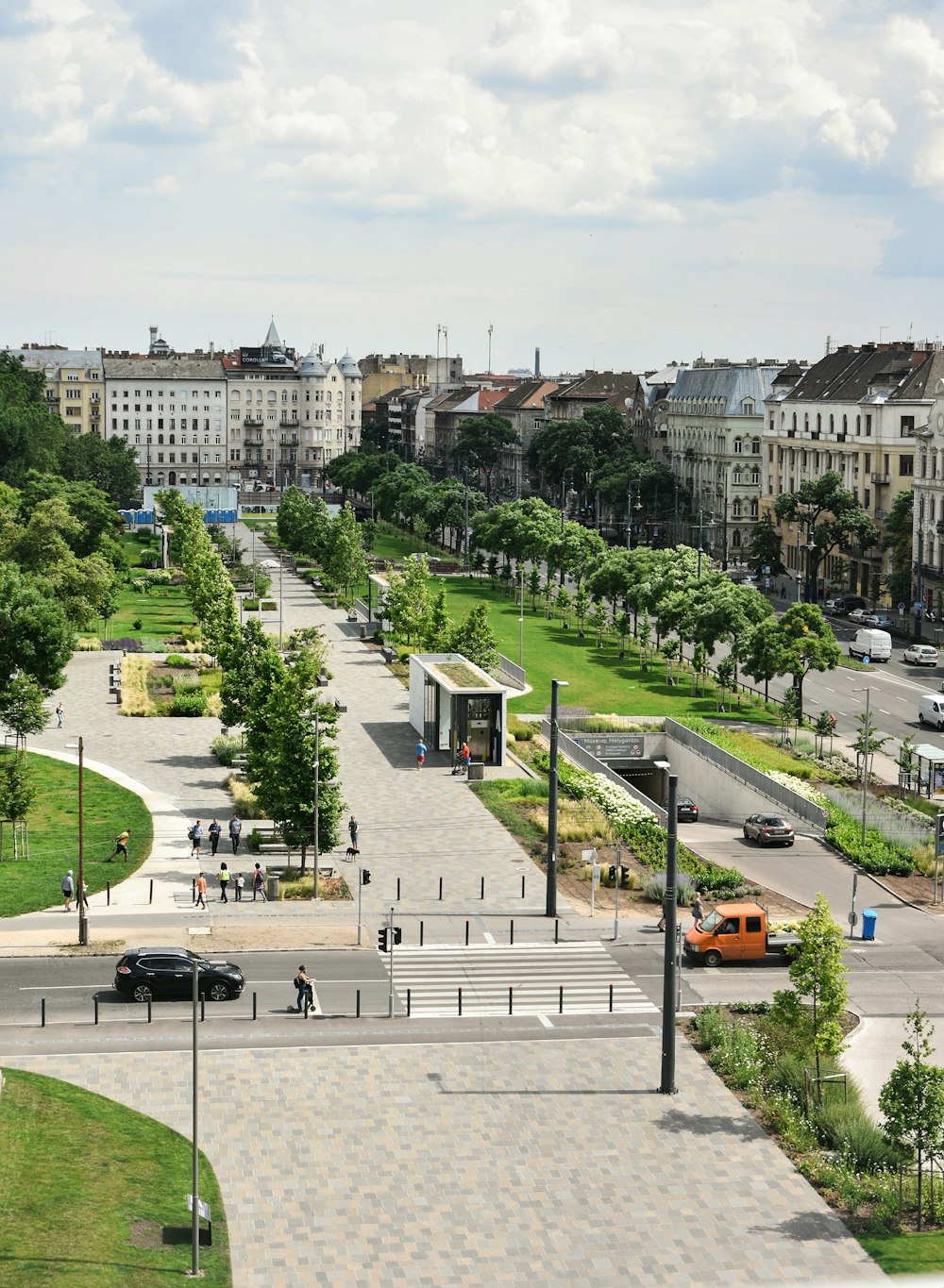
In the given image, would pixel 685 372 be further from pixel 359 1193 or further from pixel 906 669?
pixel 359 1193

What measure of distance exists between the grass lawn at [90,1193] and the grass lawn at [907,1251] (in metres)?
11.3

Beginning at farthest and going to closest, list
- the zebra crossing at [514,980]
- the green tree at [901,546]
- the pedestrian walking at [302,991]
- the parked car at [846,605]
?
the parked car at [846,605] → the green tree at [901,546] → the zebra crossing at [514,980] → the pedestrian walking at [302,991]

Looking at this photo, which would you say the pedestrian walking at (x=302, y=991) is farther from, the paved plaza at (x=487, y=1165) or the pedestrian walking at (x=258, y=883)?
the pedestrian walking at (x=258, y=883)

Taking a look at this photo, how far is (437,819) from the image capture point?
62.9m

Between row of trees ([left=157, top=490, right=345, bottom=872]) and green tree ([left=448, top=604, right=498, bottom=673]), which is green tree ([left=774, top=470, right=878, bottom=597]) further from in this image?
row of trees ([left=157, top=490, right=345, bottom=872])

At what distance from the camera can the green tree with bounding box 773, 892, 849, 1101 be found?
3769 cm

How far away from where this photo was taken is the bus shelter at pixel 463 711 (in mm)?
72125

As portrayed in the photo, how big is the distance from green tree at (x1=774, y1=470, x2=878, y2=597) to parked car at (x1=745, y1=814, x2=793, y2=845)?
68619mm

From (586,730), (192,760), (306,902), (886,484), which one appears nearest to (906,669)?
(586,730)

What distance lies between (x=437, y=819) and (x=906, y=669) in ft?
149

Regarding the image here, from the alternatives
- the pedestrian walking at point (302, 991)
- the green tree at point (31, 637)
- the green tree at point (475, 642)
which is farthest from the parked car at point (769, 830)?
the green tree at point (31, 637)

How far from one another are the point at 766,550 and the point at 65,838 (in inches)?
3597

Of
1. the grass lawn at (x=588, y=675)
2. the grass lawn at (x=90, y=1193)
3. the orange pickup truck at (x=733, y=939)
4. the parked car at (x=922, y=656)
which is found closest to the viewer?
the grass lawn at (x=90, y=1193)

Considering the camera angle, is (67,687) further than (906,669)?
No
